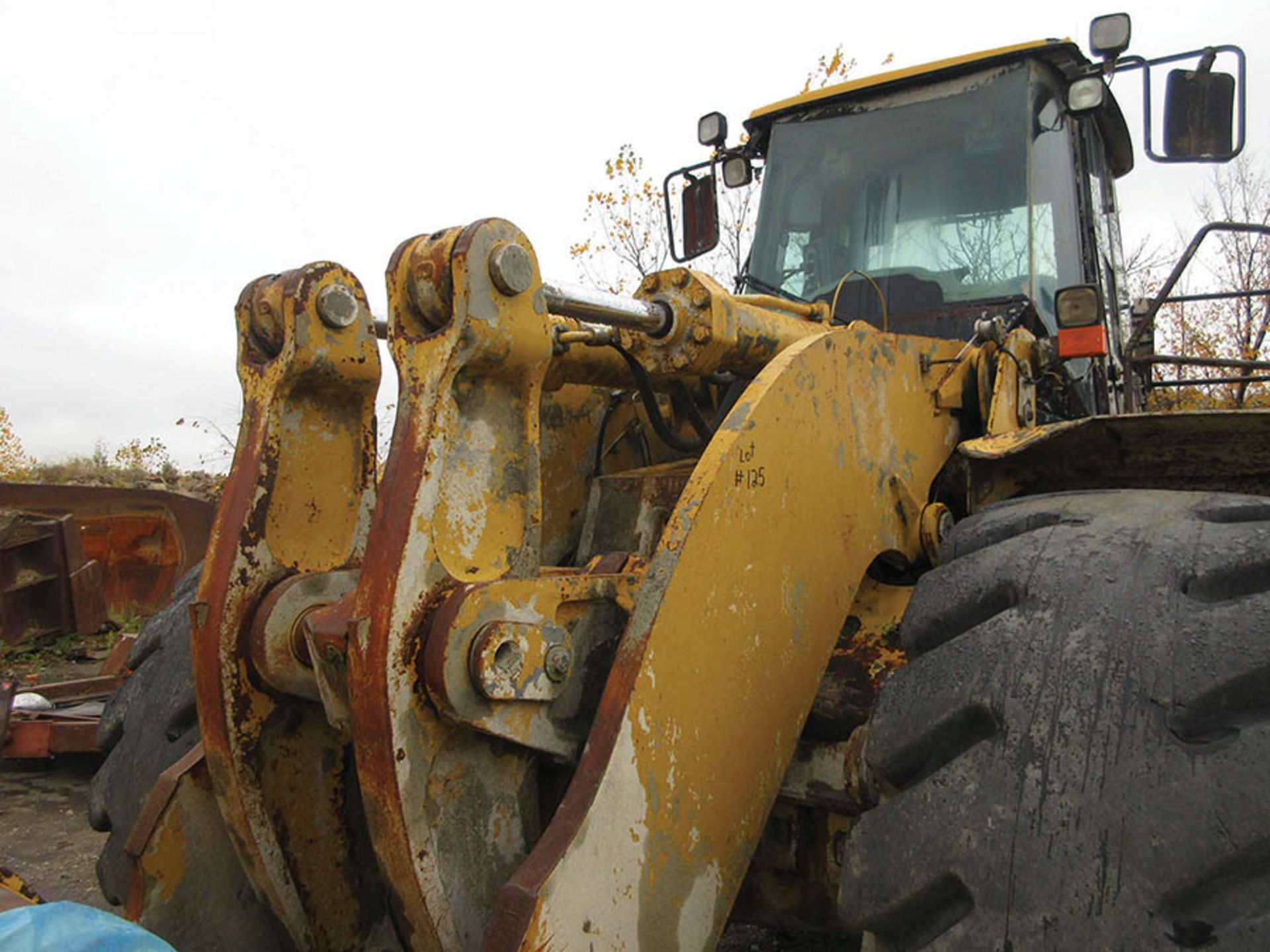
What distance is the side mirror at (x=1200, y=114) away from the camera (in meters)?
3.41

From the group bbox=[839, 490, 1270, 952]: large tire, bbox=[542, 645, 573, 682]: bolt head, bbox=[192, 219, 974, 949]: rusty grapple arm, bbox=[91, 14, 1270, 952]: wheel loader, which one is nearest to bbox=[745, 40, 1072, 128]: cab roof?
bbox=[91, 14, 1270, 952]: wheel loader

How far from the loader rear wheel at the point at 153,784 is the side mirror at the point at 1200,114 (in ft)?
10.9

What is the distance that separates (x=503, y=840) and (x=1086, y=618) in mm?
1018

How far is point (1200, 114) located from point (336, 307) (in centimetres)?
290

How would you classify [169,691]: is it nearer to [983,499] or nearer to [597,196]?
[983,499]

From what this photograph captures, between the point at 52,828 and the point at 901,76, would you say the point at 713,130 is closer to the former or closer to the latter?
the point at 901,76

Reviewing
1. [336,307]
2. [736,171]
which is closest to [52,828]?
[336,307]

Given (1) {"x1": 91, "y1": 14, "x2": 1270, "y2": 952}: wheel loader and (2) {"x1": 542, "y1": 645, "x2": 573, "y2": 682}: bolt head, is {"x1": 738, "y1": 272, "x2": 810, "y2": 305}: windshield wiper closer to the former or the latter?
(1) {"x1": 91, "y1": 14, "x2": 1270, "y2": 952}: wheel loader

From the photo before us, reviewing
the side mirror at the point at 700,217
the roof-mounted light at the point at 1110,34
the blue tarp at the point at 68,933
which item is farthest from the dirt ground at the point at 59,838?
the roof-mounted light at the point at 1110,34

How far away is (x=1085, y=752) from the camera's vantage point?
150 centimetres

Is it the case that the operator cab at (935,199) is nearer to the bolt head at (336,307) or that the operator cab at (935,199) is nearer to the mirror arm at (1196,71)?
the mirror arm at (1196,71)

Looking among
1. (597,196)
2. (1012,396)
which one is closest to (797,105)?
(1012,396)

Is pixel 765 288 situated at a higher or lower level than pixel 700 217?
lower

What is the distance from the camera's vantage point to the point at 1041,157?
11.7ft
